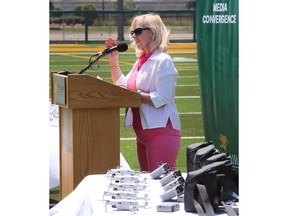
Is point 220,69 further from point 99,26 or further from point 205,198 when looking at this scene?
point 99,26

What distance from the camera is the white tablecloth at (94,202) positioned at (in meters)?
4.19

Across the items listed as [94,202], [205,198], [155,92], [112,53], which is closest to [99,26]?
[112,53]

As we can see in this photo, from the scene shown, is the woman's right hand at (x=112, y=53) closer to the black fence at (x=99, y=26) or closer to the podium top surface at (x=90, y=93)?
the podium top surface at (x=90, y=93)

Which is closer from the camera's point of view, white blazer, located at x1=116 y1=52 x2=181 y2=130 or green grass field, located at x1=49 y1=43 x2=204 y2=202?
white blazer, located at x1=116 y1=52 x2=181 y2=130

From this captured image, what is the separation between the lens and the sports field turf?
12492mm

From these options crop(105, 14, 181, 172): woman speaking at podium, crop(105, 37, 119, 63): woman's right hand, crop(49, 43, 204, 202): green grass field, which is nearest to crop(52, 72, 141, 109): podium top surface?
crop(105, 14, 181, 172): woman speaking at podium

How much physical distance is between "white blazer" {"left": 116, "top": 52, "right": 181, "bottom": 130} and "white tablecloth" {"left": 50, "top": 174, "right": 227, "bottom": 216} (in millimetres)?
1751

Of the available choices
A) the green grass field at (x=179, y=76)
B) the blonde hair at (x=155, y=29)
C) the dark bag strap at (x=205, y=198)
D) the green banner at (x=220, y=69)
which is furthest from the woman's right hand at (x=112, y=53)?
the green grass field at (x=179, y=76)

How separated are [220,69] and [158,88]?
19.4 inches

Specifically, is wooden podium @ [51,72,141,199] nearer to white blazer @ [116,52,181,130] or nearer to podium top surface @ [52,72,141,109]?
podium top surface @ [52,72,141,109]

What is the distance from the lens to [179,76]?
2298 cm

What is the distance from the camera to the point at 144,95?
21.7 feet

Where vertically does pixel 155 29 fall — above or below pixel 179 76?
above

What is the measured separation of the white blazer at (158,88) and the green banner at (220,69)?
0.35 m
